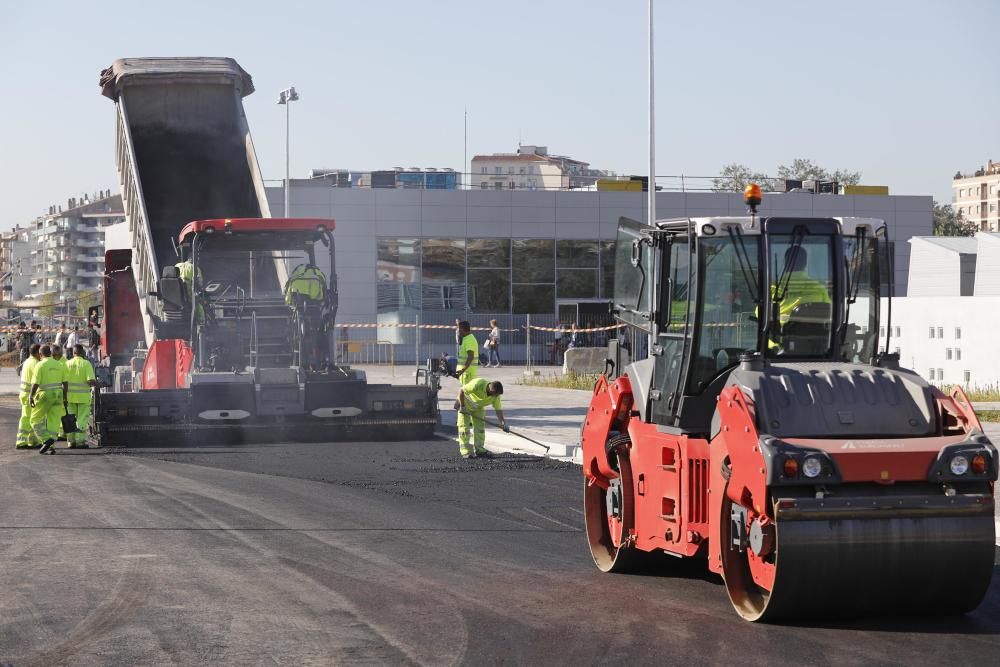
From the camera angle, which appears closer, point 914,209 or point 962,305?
point 962,305

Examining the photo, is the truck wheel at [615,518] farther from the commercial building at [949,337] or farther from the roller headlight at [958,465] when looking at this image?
the commercial building at [949,337]

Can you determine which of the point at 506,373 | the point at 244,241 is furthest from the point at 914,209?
the point at 244,241

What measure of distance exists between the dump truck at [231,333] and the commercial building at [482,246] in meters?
23.9

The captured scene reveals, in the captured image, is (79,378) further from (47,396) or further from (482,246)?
(482,246)

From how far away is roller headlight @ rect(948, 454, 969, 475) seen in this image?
704 cm

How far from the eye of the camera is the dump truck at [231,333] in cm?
1852

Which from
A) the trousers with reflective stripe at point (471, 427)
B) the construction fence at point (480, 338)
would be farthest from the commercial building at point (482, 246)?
the trousers with reflective stripe at point (471, 427)

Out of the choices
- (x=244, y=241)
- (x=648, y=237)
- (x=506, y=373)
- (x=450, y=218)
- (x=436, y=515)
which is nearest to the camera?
(x=648, y=237)

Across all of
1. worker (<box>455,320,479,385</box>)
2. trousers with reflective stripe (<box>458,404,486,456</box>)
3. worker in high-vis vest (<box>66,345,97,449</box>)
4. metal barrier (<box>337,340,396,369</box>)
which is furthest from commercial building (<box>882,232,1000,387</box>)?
metal barrier (<box>337,340,396,369</box>)

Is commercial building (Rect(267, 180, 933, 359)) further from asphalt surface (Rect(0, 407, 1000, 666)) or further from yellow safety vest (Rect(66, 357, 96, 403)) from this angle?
asphalt surface (Rect(0, 407, 1000, 666))

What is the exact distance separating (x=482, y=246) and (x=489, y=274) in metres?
1.01

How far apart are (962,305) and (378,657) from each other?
2160 centimetres

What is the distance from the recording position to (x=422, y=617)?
776 cm

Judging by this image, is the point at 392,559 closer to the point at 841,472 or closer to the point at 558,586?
the point at 558,586
